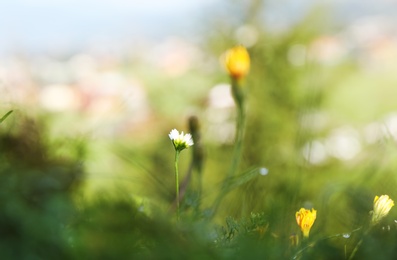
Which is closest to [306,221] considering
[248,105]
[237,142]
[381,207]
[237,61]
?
[381,207]

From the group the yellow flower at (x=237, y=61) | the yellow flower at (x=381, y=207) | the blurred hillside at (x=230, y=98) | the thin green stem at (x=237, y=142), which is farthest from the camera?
the yellow flower at (x=237, y=61)

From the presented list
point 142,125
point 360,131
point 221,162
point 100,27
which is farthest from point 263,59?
point 100,27

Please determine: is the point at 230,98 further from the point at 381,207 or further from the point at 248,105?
the point at 381,207

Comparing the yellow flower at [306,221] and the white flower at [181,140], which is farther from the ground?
the white flower at [181,140]

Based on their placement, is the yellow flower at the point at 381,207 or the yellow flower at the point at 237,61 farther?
the yellow flower at the point at 237,61

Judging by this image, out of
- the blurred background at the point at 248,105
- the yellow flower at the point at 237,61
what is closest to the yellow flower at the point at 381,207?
the blurred background at the point at 248,105

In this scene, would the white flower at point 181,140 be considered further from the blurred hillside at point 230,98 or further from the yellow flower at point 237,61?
the yellow flower at point 237,61
